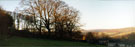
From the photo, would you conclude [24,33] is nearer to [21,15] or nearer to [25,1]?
[21,15]

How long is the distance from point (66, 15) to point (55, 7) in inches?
68.8

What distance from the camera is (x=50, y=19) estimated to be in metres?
18.1

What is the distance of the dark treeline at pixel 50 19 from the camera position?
1694 centimetres

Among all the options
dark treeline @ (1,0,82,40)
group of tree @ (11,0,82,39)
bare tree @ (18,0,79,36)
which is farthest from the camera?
bare tree @ (18,0,79,36)

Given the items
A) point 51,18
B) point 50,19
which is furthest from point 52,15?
point 50,19

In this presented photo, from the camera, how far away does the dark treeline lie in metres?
16.9

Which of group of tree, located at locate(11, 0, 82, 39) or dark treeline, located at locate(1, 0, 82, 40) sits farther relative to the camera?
group of tree, located at locate(11, 0, 82, 39)

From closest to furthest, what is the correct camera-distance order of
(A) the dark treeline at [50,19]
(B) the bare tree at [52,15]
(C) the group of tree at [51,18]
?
(A) the dark treeline at [50,19]
(C) the group of tree at [51,18]
(B) the bare tree at [52,15]

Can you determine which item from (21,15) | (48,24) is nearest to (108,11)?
(48,24)

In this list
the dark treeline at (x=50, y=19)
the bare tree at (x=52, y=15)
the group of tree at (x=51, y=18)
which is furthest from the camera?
the bare tree at (x=52, y=15)

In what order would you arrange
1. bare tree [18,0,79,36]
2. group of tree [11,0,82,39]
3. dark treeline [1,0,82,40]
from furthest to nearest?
bare tree [18,0,79,36] < group of tree [11,0,82,39] < dark treeline [1,0,82,40]

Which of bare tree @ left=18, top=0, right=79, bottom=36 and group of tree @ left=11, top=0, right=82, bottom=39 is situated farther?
bare tree @ left=18, top=0, right=79, bottom=36

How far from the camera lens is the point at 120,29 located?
11680 millimetres

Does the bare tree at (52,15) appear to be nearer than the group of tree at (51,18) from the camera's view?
No
